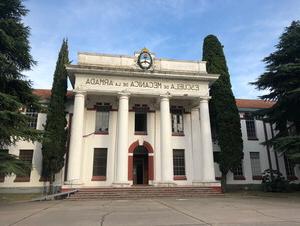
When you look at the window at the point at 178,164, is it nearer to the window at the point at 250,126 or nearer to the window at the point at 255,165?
the window at the point at 255,165

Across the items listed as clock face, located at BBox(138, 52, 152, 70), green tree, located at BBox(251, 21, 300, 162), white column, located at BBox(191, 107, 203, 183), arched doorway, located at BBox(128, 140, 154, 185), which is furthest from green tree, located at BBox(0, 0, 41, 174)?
green tree, located at BBox(251, 21, 300, 162)

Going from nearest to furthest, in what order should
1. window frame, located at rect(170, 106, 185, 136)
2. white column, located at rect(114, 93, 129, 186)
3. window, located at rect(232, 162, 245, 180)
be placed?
1. white column, located at rect(114, 93, 129, 186)
2. window frame, located at rect(170, 106, 185, 136)
3. window, located at rect(232, 162, 245, 180)

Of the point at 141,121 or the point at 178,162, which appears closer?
the point at 178,162

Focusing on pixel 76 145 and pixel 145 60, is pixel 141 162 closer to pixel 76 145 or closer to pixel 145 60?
pixel 76 145

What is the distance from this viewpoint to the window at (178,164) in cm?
2379

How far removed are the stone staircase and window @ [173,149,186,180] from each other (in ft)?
12.8

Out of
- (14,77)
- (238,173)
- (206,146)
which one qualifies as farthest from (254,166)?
(14,77)

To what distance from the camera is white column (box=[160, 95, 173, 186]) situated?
821 inches

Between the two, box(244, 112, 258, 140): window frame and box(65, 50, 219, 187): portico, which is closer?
box(65, 50, 219, 187): portico

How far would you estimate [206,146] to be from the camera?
22.3 m

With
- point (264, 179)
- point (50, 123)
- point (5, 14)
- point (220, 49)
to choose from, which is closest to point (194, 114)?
point (220, 49)

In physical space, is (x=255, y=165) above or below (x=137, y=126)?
below

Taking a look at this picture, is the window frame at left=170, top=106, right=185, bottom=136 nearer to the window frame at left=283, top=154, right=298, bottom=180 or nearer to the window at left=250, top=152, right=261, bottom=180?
the window at left=250, top=152, right=261, bottom=180

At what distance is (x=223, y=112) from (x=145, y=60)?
333 inches
